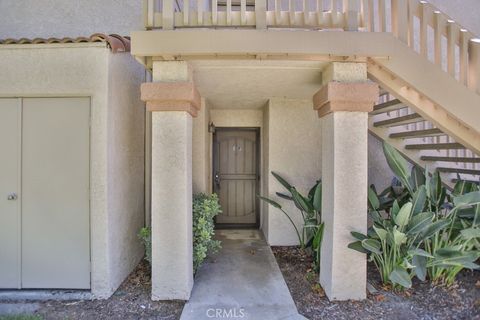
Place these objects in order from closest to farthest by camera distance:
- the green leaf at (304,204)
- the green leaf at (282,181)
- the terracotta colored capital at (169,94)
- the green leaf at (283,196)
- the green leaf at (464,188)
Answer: the terracotta colored capital at (169,94) → the green leaf at (464,188) → the green leaf at (304,204) → the green leaf at (282,181) → the green leaf at (283,196)

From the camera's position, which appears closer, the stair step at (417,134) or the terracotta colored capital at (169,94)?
the terracotta colored capital at (169,94)

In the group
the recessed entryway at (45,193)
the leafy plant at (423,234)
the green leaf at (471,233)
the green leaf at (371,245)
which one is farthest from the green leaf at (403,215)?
the recessed entryway at (45,193)

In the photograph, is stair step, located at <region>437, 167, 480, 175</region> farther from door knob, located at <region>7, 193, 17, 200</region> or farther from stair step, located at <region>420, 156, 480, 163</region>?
door knob, located at <region>7, 193, 17, 200</region>

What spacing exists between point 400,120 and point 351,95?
1.61m

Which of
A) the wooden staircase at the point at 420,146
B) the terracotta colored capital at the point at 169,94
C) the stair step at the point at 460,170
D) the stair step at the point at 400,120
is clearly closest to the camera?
the terracotta colored capital at the point at 169,94

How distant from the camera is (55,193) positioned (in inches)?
151

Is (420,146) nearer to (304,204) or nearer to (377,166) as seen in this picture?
(377,166)

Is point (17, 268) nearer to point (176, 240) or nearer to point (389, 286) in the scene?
point (176, 240)

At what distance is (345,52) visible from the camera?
340 centimetres

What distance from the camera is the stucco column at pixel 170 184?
361cm

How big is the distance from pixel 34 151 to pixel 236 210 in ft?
14.3

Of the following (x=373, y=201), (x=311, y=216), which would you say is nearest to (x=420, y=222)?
(x=373, y=201)

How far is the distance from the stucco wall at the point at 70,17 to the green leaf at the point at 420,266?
225 inches

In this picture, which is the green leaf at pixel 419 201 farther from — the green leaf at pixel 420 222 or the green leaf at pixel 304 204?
the green leaf at pixel 304 204
